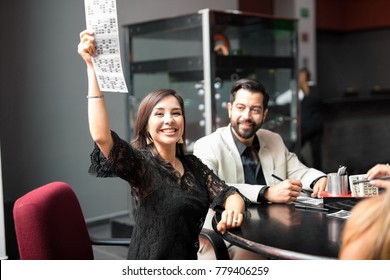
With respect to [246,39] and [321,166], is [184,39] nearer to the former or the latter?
[246,39]

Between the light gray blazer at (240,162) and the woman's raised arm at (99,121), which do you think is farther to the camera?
the light gray blazer at (240,162)

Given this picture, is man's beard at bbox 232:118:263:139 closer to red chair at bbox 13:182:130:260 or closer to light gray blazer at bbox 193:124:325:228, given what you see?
light gray blazer at bbox 193:124:325:228

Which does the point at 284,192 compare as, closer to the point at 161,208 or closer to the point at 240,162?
the point at 240,162

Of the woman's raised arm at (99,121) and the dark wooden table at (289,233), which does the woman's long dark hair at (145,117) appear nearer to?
the woman's raised arm at (99,121)

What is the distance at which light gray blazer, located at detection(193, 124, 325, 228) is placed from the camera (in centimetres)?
202

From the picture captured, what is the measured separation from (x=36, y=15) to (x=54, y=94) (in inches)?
12.7

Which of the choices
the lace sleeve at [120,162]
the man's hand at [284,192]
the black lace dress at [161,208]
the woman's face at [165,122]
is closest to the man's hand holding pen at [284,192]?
the man's hand at [284,192]

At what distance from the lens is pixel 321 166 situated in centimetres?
217

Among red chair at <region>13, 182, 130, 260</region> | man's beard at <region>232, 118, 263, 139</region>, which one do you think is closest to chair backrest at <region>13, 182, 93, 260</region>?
red chair at <region>13, 182, 130, 260</region>

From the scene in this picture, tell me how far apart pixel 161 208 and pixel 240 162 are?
52cm

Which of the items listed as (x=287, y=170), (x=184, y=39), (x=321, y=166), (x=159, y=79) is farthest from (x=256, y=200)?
(x=184, y=39)

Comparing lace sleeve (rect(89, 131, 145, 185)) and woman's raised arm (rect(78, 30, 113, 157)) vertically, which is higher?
woman's raised arm (rect(78, 30, 113, 157))

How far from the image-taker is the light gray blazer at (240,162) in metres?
2.02

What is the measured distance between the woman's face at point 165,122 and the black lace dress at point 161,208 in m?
0.07
